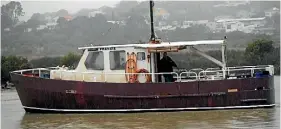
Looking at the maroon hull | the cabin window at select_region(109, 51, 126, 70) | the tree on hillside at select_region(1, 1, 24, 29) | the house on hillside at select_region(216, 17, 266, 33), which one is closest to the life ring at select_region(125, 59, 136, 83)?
the cabin window at select_region(109, 51, 126, 70)

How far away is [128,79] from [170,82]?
4.43ft

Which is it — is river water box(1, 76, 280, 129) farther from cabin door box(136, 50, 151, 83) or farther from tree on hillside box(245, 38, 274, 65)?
tree on hillside box(245, 38, 274, 65)

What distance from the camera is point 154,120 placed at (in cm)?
1856

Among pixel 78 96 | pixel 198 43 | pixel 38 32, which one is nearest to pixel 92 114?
pixel 78 96

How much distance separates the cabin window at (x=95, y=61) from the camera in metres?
20.8

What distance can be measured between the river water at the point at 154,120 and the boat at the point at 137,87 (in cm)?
33

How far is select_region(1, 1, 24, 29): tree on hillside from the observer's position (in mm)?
73812

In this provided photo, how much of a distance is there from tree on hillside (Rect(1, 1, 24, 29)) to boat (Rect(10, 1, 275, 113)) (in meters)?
53.9

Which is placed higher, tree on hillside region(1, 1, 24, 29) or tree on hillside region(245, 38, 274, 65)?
tree on hillside region(1, 1, 24, 29)

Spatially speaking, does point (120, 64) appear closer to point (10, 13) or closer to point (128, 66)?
point (128, 66)

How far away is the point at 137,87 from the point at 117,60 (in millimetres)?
1272

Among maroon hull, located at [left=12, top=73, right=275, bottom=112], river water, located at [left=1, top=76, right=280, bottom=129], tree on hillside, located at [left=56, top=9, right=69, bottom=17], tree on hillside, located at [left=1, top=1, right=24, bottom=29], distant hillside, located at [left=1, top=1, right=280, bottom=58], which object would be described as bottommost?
river water, located at [left=1, top=76, right=280, bottom=129]

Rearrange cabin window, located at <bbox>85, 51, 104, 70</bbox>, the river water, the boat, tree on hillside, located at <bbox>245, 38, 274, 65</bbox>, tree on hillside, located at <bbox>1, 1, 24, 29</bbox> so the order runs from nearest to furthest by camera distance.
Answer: the river water → the boat → cabin window, located at <bbox>85, 51, 104, 70</bbox> → tree on hillside, located at <bbox>245, 38, 274, 65</bbox> → tree on hillside, located at <bbox>1, 1, 24, 29</bbox>

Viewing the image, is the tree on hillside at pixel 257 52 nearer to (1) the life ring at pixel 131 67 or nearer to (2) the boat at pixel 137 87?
(2) the boat at pixel 137 87
